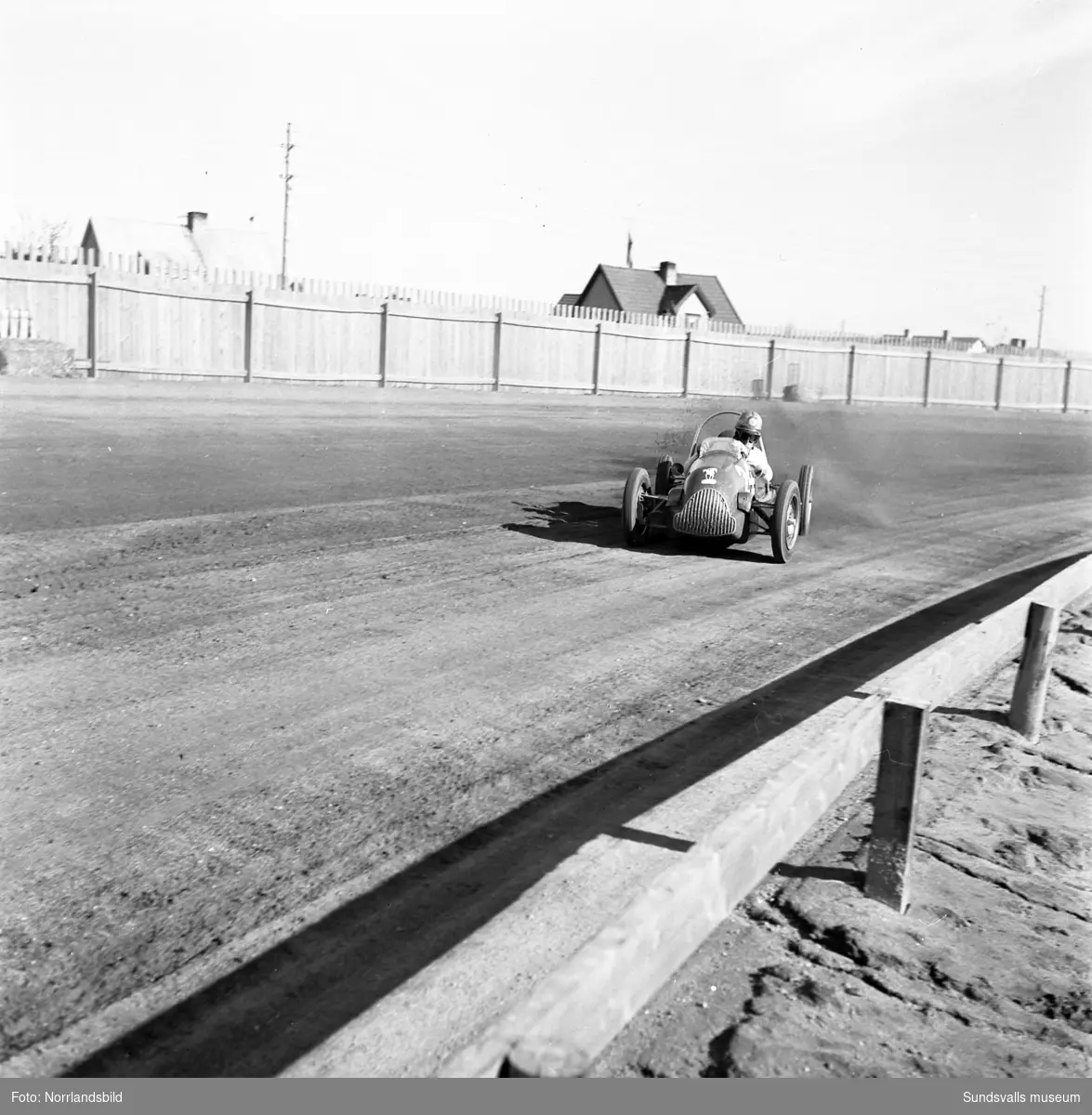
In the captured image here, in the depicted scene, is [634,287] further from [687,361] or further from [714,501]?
[714,501]

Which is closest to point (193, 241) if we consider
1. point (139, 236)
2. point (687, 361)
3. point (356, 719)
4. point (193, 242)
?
point (193, 242)

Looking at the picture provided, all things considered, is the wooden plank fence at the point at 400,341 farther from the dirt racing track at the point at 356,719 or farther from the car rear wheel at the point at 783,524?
the car rear wheel at the point at 783,524

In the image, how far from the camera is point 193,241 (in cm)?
5406

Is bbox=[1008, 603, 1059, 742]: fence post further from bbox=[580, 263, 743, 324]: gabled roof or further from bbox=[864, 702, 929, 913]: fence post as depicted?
bbox=[580, 263, 743, 324]: gabled roof

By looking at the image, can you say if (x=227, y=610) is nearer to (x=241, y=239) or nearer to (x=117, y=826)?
(x=117, y=826)

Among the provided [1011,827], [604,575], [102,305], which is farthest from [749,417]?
[102,305]

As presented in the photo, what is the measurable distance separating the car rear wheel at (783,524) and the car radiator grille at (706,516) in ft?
1.44

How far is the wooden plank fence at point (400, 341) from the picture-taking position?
71.8 feet

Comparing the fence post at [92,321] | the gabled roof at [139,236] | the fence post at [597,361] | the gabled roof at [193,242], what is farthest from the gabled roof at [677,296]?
the fence post at [92,321]

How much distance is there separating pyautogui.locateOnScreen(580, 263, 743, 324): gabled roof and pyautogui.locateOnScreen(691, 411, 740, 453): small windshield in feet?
171

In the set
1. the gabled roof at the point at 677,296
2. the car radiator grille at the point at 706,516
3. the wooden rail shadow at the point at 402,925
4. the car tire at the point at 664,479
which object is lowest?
the wooden rail shadow at the point at 402,925

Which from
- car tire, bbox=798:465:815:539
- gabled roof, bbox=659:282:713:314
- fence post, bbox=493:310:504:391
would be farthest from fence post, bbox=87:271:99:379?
gabled roof, bbox=659:282:713:314

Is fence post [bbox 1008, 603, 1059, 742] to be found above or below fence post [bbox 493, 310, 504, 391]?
below

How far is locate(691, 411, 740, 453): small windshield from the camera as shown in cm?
1284
